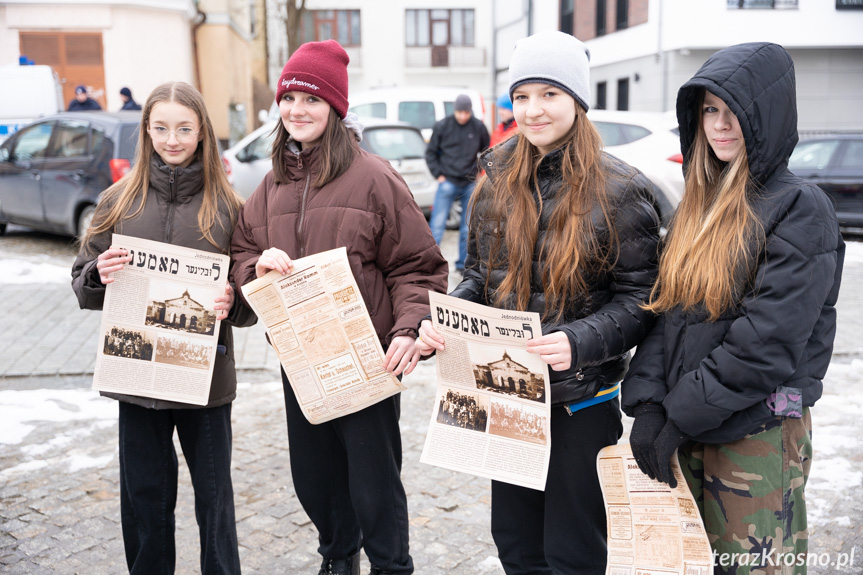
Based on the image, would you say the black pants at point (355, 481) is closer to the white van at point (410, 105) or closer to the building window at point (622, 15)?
the white van at point (410, 105)

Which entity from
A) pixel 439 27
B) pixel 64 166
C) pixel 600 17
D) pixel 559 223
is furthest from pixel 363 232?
pixel 439 27

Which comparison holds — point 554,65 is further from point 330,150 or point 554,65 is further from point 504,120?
point 504,120

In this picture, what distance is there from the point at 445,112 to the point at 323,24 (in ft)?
85.2

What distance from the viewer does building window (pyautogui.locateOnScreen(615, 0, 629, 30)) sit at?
23795 millimetres

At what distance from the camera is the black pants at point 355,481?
2664mm

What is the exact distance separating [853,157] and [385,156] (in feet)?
22.7

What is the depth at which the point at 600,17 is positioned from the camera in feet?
85.4

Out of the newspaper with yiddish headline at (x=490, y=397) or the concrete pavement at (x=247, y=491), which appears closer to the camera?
the newspaper with yiddish headline at (x=490, y=397)

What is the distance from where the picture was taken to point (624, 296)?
87.3 inches

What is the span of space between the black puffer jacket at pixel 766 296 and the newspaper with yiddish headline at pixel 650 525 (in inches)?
7.9

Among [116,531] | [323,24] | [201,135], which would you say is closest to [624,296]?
[201,135]

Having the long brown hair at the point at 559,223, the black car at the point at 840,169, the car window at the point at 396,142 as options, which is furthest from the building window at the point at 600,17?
the long brown hair at the point at 559,223

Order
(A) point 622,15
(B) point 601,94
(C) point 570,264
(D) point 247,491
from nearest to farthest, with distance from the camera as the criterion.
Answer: (C) point 570,264 < (D) point 247,491 < (A) point 622,15 < (B) point 601,94

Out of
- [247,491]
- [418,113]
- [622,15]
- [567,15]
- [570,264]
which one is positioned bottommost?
[247,491]
